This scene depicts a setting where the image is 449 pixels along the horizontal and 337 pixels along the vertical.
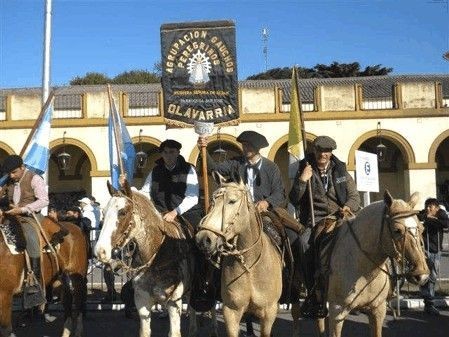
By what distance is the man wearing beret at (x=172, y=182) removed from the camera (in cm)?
827

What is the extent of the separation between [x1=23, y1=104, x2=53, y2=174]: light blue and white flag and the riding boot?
2099 millimetres

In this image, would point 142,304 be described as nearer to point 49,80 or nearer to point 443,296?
point 443,296

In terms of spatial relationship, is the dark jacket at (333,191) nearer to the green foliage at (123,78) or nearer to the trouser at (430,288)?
the trouser at (430,288)

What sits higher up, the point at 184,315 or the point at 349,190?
the point at 349,190

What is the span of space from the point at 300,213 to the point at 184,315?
4.52 m

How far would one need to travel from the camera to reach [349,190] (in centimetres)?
781

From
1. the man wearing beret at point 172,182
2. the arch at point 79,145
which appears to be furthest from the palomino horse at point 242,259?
the arch at point 79,145

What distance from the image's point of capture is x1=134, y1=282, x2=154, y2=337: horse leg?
6988 millimetres

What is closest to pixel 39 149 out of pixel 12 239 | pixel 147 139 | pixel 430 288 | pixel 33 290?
pixel 12 239

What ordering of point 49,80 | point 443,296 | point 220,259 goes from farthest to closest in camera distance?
point 49,80 → point 443,296 → point 220,259

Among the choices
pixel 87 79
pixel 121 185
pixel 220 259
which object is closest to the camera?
pixel 220 259

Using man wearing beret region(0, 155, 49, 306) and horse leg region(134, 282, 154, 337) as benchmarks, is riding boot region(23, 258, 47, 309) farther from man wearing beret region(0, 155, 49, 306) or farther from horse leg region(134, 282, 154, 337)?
horse leg region(134, 282, 154, 337)

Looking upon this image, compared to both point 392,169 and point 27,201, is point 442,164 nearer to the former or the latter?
point 392,169

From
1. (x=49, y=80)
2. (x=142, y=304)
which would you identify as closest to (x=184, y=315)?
(x=142, y=304)
